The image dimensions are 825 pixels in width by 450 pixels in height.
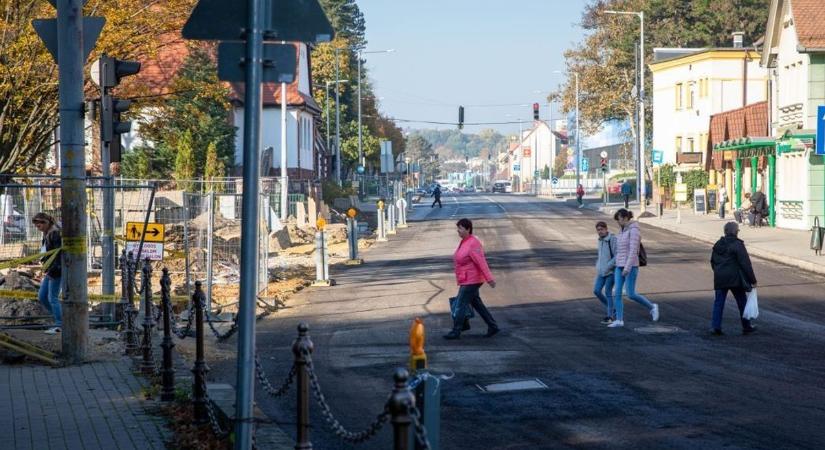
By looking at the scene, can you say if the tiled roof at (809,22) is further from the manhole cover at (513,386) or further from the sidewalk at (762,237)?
the manhole cover at (513,386)

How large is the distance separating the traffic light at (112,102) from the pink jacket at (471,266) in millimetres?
4872

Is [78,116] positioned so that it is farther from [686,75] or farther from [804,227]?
[686,75]

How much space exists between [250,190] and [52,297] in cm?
1098

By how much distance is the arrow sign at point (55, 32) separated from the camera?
43.2 ft

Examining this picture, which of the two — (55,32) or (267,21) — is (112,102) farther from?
(267,21)

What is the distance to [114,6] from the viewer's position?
25.3 m

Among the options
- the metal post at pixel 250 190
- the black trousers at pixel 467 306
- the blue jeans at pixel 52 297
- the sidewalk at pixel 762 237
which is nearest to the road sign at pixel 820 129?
the sidewalk at pixel 762 237

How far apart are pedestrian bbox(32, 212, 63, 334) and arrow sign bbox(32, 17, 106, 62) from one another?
11.5 feet

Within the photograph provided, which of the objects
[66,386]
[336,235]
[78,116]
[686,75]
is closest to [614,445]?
[66,386]

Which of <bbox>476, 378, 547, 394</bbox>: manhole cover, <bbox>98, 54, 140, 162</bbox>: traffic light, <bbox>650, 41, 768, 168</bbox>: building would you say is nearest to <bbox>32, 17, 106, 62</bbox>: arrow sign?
<bbox>98, 54, 140, 162</bbox>: traffic light

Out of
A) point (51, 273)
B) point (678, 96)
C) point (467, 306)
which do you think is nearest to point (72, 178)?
point (51, 273)

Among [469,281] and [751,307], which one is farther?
[469,281]

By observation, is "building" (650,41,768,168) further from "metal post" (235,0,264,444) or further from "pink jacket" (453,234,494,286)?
"metal post" (235,0,264,444)

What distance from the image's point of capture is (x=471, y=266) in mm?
16734
